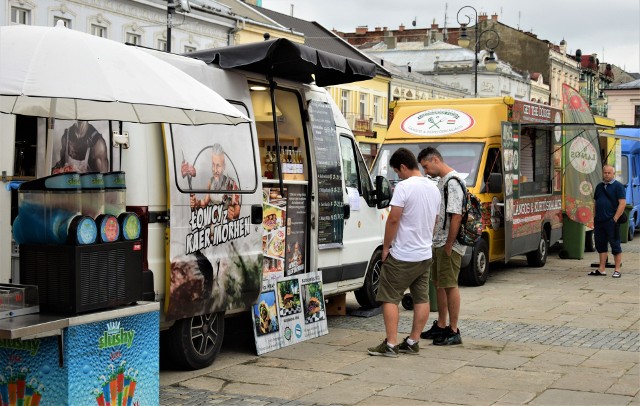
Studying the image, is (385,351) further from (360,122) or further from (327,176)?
(360,122)

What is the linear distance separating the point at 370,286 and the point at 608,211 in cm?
611

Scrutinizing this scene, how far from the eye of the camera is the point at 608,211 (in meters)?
16.3

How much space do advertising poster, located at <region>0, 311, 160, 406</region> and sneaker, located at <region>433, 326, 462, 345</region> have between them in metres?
4.28

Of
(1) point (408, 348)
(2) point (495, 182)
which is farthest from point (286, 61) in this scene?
(2) point (495, 182)

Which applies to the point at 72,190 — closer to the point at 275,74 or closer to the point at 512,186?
the point at 275,74

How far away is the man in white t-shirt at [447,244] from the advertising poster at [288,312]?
119 centimetres

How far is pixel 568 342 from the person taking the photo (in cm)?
1013

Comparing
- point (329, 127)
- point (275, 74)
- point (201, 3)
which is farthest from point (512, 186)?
point (201, 3)

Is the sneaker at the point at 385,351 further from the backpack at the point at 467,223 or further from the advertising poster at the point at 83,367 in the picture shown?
the advertising poster at the point at 83,367

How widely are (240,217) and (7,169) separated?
2270 millimetres

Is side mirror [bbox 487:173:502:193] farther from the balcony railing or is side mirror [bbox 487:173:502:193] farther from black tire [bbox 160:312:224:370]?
the balcony railing

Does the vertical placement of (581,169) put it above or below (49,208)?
above

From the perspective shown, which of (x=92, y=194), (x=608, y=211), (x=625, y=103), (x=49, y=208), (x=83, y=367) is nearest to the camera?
(x=83, y=367)

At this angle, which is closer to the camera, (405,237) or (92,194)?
(92,194)
